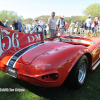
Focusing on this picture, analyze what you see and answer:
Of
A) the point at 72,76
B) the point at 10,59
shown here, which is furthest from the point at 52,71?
the point at 10,59

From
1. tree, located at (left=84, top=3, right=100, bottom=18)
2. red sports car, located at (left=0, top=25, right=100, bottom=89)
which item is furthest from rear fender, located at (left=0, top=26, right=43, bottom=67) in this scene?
tree, located at (left=84, top=3, right=100, bottom=18)

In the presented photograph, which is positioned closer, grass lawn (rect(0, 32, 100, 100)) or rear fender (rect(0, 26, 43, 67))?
grass lawn (rect(0, 32, 100, 100))

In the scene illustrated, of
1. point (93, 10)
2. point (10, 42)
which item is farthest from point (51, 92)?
→ point (93, 10)

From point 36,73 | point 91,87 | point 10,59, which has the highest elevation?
point 10,59

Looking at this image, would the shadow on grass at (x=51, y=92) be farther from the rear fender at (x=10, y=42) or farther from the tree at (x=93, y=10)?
the tree at (x=93, y=10)

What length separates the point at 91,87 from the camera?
204 cm

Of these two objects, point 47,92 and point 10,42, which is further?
point 10,42

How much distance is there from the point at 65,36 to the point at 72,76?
5.83 feet

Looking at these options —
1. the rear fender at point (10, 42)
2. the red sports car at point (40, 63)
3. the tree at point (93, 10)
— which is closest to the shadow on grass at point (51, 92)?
the red sports car at point (40, 63)

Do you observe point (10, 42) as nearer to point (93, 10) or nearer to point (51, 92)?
point (51, 92)

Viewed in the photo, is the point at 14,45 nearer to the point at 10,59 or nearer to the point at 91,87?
the point at 10,59

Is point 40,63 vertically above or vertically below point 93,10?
below

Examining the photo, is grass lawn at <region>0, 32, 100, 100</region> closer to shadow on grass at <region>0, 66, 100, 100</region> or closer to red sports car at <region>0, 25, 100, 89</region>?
shadow on grass at <region>0, 66, 100, 100</region>

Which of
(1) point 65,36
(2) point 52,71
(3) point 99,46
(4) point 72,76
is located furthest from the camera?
(1) point 65,36
